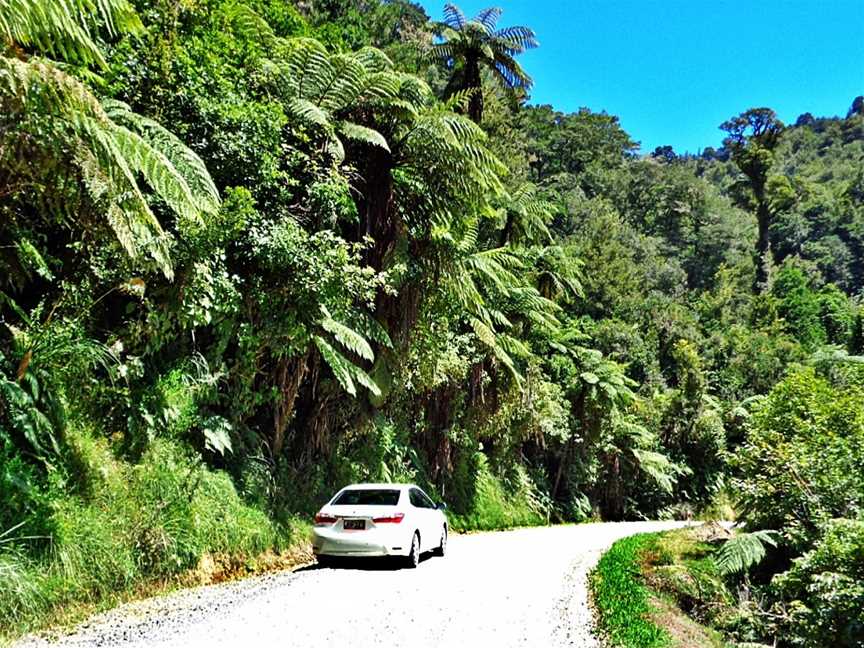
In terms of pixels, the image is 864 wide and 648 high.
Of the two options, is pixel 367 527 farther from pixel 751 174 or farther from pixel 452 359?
pixel 751 174

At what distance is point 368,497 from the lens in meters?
11.2

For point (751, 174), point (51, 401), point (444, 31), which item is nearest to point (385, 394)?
point (51, 401)

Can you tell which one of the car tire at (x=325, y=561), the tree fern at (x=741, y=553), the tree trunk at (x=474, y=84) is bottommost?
the car tire at (x=325, y=561)

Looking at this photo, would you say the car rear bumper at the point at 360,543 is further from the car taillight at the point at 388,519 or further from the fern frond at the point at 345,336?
the fern frond at the point at 345,336

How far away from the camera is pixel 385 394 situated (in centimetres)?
1560


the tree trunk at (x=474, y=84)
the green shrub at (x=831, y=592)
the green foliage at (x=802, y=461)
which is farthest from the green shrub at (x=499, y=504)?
the green shrub at (x=831, y=592)

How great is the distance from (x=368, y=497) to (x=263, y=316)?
3.52 meters

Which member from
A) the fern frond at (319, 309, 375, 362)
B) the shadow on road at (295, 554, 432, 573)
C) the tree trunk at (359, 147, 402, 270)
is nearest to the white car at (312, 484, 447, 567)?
the shadow on road at (295, 554, 432, 573)

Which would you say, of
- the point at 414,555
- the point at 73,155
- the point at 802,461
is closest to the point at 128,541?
the point at 73,155

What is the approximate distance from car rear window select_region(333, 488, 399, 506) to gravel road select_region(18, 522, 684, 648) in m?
0.98

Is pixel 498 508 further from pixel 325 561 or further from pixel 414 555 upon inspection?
Answer: pixel 325 561

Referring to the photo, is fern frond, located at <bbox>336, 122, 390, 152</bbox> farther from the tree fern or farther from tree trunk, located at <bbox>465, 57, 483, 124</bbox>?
tree trunk, located at <bbox>465, 57, 483, 124</bbox>

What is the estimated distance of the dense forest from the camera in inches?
281

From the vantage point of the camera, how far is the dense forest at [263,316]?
7145 millimetres
